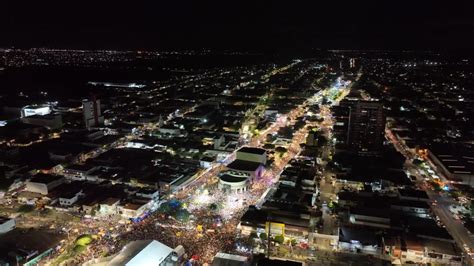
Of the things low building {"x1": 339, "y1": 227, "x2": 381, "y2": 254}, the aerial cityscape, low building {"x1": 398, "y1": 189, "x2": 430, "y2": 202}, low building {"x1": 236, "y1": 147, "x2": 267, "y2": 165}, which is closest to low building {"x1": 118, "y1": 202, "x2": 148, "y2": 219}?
the aerial cityscape

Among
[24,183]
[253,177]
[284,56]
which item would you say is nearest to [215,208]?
[253,177]

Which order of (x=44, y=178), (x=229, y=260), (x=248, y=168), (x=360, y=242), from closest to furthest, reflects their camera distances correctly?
(x=229, y=260) → (x=360, y=242) → (x=44, y=178) → (x=248, y=168)

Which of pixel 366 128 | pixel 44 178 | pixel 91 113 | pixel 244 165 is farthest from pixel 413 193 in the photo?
pixel 91 113

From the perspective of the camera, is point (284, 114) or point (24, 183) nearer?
point (24, 183)

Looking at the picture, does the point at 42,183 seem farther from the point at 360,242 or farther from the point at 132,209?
the point at 360,242

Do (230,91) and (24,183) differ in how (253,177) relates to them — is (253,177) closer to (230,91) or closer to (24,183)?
(24,183)

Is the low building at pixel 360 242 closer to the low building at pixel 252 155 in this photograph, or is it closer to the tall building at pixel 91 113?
the low building at pixel 252 155

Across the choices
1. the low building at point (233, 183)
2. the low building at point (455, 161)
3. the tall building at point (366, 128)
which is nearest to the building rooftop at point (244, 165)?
the low building at point (233, 183)
